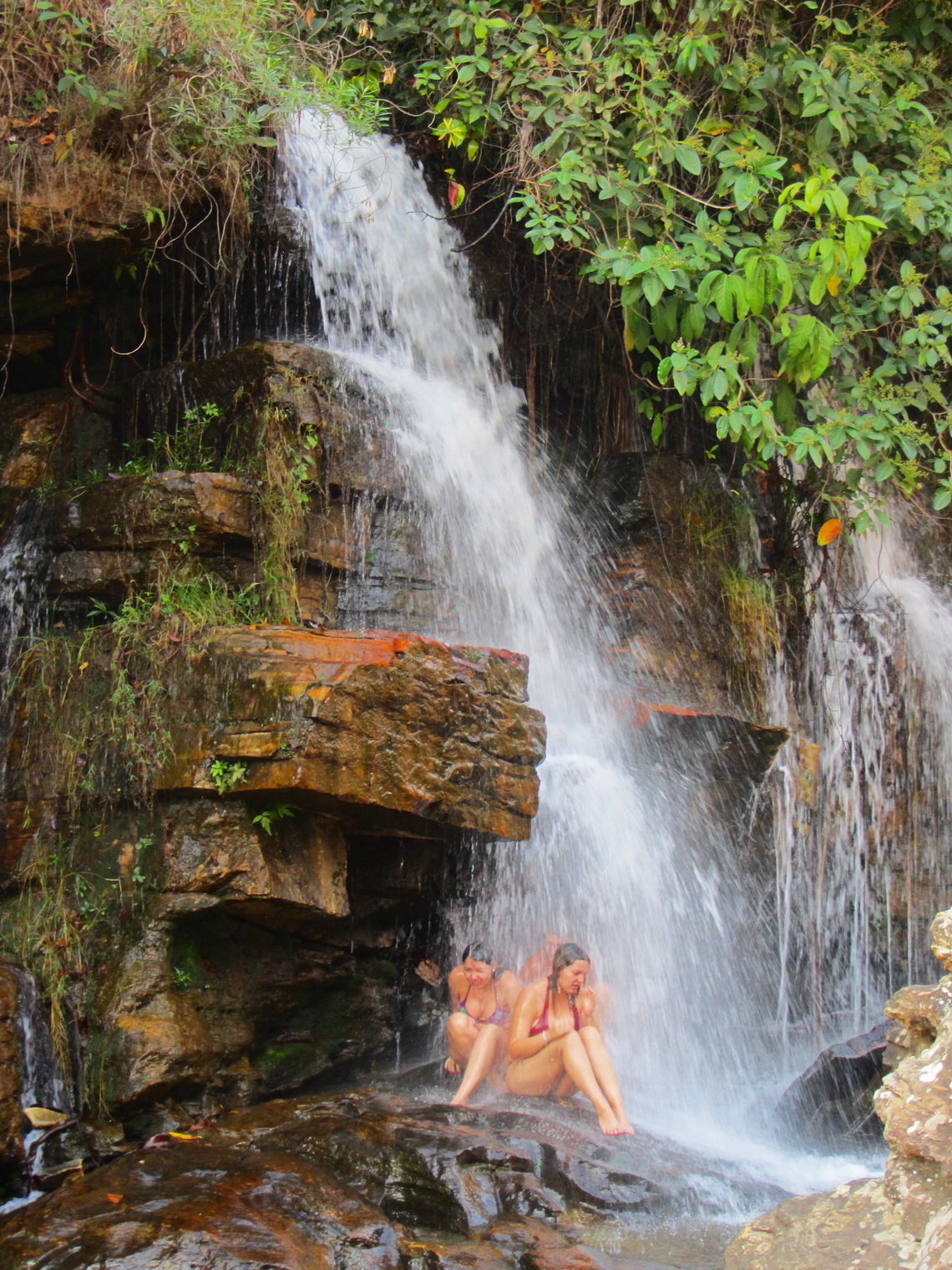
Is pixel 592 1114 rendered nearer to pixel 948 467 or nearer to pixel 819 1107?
pixel 819 1107

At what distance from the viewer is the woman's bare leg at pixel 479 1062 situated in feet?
16.4

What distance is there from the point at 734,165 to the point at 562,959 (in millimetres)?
4376

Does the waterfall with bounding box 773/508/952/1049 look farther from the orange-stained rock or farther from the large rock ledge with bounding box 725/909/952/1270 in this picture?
the large rock ledge with bounding box 725/909/952/1270

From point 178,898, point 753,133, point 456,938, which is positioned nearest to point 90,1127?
point 178,898

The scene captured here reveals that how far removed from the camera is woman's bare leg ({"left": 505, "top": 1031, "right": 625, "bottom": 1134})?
4.89m

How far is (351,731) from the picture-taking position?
461 cm

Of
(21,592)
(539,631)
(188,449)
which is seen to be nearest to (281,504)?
(188,449)

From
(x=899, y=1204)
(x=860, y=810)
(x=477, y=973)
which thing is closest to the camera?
(x=899, y=1204)

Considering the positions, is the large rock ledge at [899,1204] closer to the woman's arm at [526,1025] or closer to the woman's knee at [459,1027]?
the woman's arm at [526,1025]

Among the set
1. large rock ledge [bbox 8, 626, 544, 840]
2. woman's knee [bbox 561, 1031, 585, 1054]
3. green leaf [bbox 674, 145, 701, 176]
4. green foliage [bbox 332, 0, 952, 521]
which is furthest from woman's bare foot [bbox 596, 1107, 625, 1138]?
green leaf [bbox 674, 145, 701, 176]

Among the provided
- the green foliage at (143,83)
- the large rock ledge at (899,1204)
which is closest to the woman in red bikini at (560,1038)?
the large rock ledge at (899,1204)

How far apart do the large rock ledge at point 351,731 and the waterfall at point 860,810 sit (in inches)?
105

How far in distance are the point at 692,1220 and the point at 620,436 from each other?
5.23 metres

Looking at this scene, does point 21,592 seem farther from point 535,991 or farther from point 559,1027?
point 559,1027
